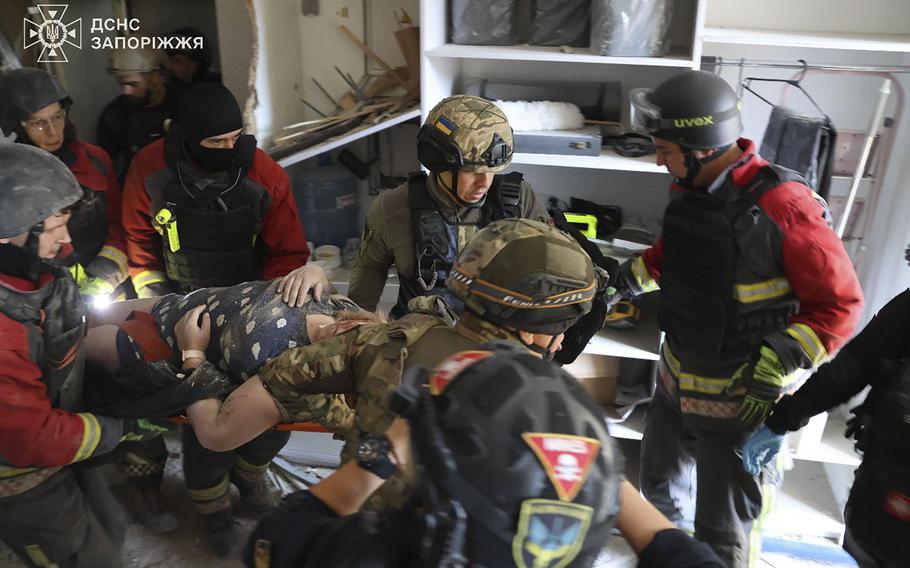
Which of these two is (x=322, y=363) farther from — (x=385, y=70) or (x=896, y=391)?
(x=385, y=70)

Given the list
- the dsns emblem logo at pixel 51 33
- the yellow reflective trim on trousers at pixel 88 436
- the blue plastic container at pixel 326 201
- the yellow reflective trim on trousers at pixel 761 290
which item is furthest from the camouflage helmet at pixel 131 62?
the yellow reflective trim on trousers at pixel 761 290

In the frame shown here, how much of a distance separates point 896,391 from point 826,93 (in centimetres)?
206

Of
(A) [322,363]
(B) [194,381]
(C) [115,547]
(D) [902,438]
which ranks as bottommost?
(C) [115,547]

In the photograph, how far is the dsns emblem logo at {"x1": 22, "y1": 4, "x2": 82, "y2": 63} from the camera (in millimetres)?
4176

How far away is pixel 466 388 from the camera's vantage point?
99 centimetres

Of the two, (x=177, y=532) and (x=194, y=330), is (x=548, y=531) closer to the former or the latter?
(x=194, y=330)

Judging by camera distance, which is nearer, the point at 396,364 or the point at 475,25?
the point at 396,364

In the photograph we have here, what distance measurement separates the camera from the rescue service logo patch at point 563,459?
91 cm

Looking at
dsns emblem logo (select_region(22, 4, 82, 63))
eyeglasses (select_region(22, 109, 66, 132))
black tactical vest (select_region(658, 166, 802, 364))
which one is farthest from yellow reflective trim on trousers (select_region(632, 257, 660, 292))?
dsns emblem logo (select_region(22, 4, 82, 63))

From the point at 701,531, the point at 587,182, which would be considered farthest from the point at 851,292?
the point at 587,182

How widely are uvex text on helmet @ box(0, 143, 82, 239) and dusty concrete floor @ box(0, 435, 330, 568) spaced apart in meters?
1.46

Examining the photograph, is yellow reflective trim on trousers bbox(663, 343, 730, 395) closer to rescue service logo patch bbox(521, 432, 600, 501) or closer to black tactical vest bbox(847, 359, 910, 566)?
black tactical vest bbox(847, 359, 910, 566)

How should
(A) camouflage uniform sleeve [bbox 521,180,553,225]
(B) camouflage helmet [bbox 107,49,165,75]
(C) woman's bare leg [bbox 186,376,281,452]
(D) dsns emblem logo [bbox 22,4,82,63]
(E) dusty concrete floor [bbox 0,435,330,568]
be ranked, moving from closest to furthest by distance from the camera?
(C) woman's bare leg [bbox 186,376,281,452]
(A) camouflage uniform sleeve [bbox 521,180,553,225]
(E) dusty concrete floor [bbox 0,435,330,568]
(B) camouflage helmet [bbox 107,49,165,75]
(D) dsns emblem logo [bbox 22,4,82,63]

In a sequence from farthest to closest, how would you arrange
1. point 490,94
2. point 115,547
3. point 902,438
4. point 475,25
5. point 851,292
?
1. point 490,94
2. point 475,25
3. point 115,547
4. point 851,292
5. point 902,438
